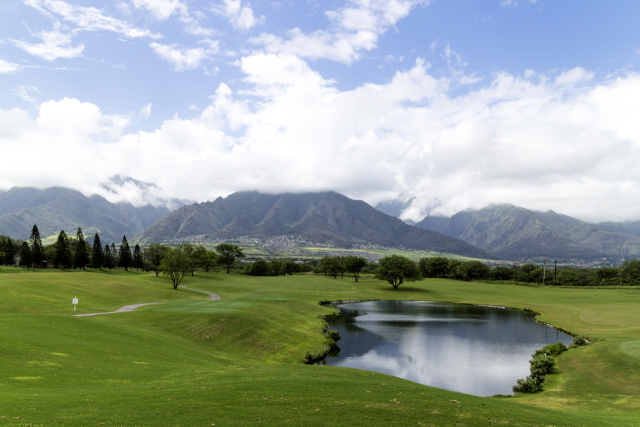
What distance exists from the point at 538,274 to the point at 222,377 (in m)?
164

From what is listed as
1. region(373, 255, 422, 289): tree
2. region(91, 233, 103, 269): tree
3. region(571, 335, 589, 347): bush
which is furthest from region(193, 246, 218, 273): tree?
region(571, 335, 589, 347): bush

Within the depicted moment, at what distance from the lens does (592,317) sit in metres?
65.6

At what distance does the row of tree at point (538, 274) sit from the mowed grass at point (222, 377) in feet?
299

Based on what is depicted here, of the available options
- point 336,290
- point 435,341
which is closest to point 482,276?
point 336,290

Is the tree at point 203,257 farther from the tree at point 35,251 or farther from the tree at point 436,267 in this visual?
the tree at point 436,267

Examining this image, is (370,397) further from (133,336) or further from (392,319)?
(392,319)

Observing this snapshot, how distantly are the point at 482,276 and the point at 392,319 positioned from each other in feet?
356

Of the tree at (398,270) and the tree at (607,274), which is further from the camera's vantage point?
the tree at (607,274)

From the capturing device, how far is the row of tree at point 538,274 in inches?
5305

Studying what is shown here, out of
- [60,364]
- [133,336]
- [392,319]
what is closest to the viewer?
[60,364]

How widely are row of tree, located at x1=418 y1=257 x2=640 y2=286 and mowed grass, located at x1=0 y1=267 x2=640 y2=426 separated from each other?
299 feet

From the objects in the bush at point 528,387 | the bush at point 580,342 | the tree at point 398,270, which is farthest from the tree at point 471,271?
the bush at point 528,387

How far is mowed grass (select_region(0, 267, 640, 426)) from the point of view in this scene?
14.1 m

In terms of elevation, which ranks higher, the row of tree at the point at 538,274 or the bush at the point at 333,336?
the row of tree at the point at 538,274
